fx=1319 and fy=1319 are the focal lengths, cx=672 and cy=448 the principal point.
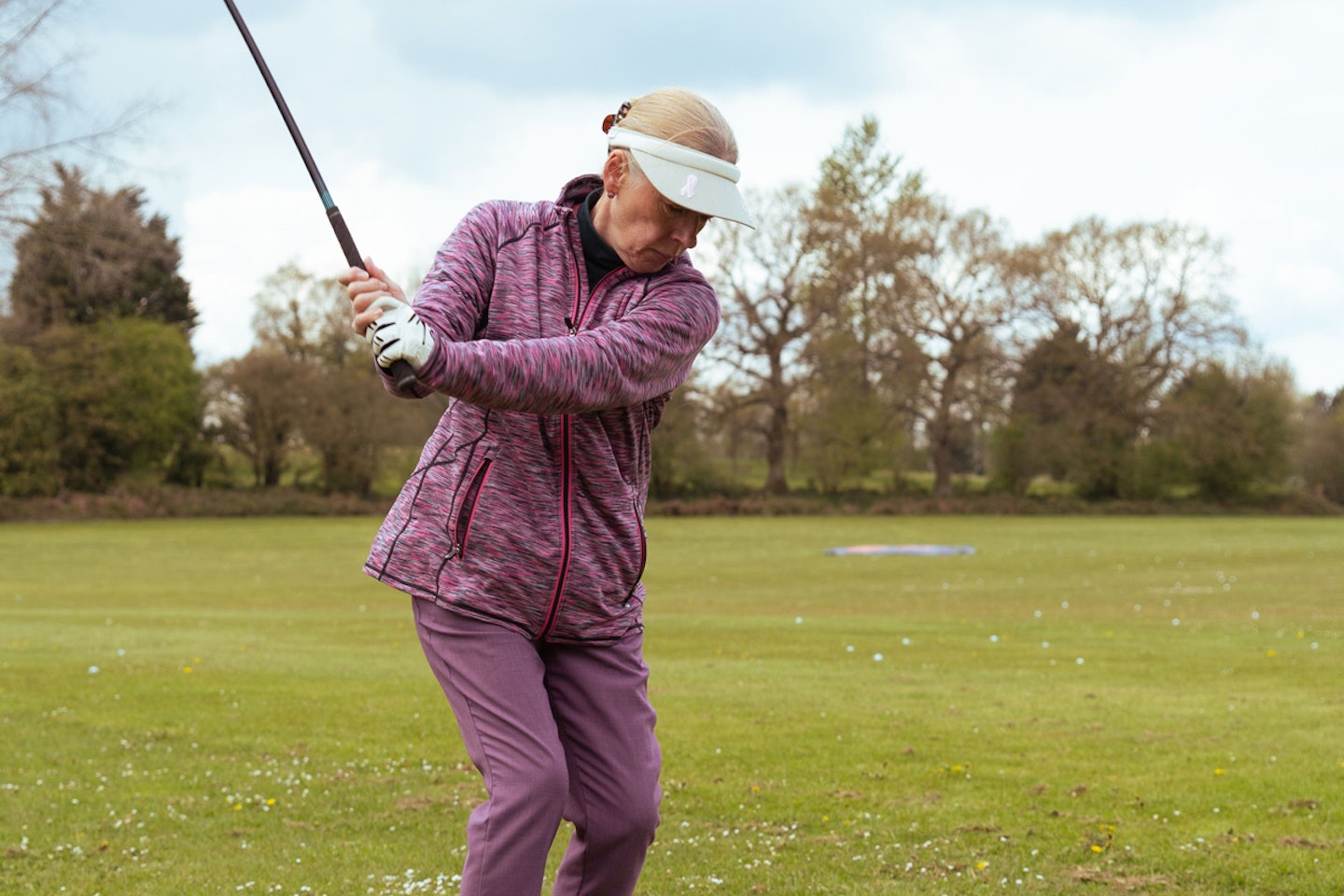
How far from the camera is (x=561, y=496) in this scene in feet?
11.5

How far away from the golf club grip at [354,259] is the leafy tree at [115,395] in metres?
58.8

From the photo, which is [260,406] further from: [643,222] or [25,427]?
[643,222]

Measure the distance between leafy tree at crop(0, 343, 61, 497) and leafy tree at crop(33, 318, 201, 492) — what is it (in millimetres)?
762

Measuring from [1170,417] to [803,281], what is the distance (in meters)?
19.2

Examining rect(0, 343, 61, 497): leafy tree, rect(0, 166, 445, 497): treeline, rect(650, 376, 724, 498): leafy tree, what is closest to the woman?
→ rect(0, 166, 445, 497): treeline

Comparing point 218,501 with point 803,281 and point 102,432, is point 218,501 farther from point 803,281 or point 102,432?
point 803,281

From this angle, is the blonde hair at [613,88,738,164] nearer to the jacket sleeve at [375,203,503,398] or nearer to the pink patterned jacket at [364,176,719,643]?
the pink patterned jacket at [364,176,719,643]

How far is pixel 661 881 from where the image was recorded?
18.2 ft

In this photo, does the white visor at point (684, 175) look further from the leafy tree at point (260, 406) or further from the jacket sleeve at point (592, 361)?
the leafy tree at point (260, 406)

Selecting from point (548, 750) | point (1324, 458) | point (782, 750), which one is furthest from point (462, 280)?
point (1324, 458)

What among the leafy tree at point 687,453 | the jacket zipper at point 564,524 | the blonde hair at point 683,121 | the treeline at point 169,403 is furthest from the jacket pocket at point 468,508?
the leafy tree at point 687,453

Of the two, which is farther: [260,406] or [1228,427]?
[1228,427]

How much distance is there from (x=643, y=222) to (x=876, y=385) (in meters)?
61.9

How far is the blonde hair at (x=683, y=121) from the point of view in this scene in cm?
Result: 344
